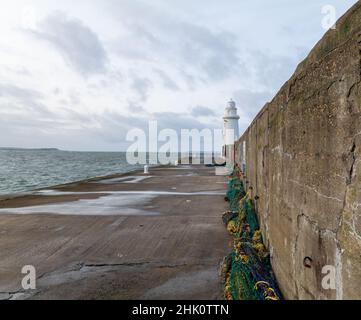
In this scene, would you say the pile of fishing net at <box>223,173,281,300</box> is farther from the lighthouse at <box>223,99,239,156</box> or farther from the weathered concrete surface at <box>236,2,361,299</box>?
the lighthouse at <box>223,99,239,156</box>

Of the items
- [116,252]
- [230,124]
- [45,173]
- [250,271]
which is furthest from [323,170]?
[45,173]

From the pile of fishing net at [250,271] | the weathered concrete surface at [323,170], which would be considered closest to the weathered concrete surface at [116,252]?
the pile of fishing net at [250,271]

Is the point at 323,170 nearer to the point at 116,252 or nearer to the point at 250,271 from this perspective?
the point at 250,271

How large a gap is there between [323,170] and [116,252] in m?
4.41

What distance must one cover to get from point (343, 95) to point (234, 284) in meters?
2.65

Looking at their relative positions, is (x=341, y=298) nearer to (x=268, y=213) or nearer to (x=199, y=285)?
(x=199, y=285)

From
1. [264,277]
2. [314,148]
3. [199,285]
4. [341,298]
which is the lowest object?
[199,285]

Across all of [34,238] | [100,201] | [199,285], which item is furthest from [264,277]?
[100,201]

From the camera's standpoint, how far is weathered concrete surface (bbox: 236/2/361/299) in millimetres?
2055

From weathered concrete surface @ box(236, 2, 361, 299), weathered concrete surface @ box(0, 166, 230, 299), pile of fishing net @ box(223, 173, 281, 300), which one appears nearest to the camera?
weathered concrete surface @ box(236, 2, 361, 299)

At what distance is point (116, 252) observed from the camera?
589 cm

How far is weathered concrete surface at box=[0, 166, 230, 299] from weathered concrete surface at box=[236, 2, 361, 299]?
5.15 ft

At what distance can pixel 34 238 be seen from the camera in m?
6.88

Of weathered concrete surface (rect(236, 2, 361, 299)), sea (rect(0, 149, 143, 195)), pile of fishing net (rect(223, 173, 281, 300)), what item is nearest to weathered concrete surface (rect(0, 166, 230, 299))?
pile of fishing net (rect(223, 173, 281, 300))
